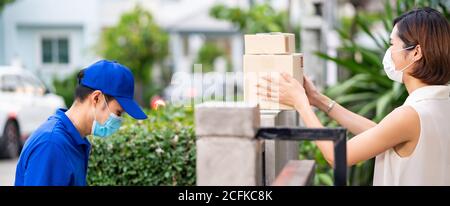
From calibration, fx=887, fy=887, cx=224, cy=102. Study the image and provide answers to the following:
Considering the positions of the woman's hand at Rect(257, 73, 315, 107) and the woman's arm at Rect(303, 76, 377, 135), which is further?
the woman's arm at Rect(303, 76, 377, 135)

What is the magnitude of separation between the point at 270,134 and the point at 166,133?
2685mm

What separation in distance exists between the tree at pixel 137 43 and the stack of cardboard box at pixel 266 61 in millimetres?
21334

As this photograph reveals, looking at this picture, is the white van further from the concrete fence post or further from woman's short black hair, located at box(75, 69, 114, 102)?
woman's short black hair, located at box(75, 69, 114, 102)

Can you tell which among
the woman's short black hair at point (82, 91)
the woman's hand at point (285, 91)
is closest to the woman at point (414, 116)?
the woman's hand at point (285, 91)

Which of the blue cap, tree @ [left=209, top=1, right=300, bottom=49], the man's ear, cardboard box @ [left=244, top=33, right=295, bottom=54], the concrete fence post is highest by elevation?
tree @ [left=209, top=1, right=300, bottom=49]

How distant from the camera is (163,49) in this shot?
2650 centimetres

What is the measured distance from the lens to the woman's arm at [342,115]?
3.94 meters

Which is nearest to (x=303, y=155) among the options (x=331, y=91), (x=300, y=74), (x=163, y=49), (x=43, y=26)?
(x=331, y=91)

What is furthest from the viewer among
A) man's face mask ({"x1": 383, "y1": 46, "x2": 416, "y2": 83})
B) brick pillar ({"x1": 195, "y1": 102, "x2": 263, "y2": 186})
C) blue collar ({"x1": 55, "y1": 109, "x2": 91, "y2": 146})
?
man's face mask ({"x1": 383, "y1": 46, "x2": 416, "y2": 83})

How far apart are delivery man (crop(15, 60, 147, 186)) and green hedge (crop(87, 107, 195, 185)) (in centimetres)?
188

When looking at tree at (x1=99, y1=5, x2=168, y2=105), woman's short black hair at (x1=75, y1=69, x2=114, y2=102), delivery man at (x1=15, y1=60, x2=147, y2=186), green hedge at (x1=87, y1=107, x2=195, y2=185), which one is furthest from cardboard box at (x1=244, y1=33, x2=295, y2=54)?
tree at (x1=99, y1=5, x2=168, y2=105)

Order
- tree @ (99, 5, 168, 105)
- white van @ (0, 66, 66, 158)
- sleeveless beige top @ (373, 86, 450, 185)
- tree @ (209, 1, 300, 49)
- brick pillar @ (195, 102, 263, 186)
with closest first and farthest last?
brick pillar @ (195, 102, 263, 186) → sleeveless beige top @ (373, 86, 450, 185) → tree @ (209, 1, 300, 49) → white van @ (0, 66, 66, 158) → tree @ (99, 5, 168, 105)

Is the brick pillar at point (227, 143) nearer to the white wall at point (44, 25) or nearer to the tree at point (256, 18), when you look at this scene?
the tree at point (256, 18)

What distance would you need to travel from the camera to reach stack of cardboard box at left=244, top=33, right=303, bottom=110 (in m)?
3.74
